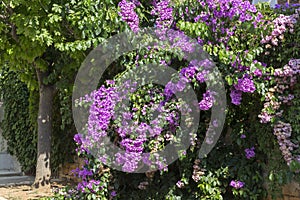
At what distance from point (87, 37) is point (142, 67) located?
91cm

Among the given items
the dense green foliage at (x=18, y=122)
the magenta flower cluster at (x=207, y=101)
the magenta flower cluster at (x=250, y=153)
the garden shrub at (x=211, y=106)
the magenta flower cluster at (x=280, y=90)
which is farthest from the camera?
the dense green foliage at (x=18, y=122)

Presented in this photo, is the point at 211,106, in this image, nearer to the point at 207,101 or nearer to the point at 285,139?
the point at 207,101

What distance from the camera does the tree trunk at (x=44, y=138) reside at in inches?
252

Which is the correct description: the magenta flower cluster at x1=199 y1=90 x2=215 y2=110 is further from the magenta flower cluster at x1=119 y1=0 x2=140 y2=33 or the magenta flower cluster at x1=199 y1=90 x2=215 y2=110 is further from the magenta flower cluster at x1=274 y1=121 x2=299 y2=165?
the magenta flower cluster at x1=119 y1=0 x2=140 y2=33

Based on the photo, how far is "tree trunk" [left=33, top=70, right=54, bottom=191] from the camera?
6398 millimetres

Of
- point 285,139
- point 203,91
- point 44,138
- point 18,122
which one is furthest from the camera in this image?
point 18,122

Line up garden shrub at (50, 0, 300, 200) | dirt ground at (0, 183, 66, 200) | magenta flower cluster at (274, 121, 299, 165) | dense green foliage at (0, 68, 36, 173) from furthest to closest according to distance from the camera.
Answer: dense green foliage at (0, 68, 36, 173) → dirt ground at (0, 183, 66, 200) → garden shrub at (50, 0, 300, 200) → magenta flower cluster at (274, 121, 299, 165)

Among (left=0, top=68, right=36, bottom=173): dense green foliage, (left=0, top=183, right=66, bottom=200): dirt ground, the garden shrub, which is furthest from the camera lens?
(left=0, top=68, right=36, bottom=173): dense green foliage

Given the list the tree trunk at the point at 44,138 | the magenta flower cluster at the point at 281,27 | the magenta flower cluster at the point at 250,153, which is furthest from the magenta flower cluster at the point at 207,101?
the tree trunk at the point at 44,138

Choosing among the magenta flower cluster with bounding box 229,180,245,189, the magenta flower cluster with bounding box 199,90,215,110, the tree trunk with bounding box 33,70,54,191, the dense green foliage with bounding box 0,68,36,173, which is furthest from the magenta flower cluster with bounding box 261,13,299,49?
the dense green foliage with bounding box 0,68,36,173

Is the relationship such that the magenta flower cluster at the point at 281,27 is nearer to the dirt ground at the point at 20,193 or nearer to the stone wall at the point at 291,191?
the stone wall at the point at 291,191

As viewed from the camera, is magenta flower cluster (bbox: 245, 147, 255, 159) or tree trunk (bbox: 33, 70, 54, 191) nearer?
magenta flower cluster (bbox: 245, 147, 255, 159)

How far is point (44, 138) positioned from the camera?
6.52 meters

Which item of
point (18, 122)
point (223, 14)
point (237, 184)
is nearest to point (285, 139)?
point (237, 184)
